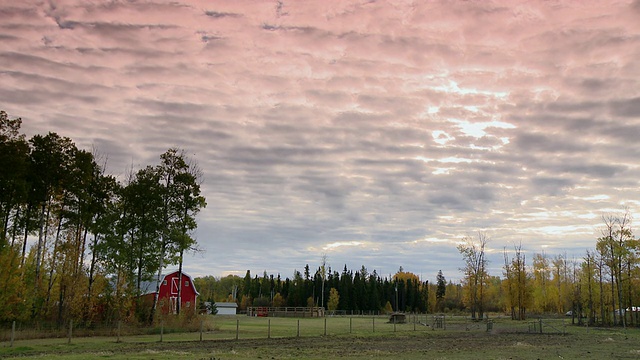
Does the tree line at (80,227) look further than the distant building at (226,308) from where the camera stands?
No

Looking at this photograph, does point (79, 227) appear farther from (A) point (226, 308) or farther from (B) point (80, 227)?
(A) point (226, 308)

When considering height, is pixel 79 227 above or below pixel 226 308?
above

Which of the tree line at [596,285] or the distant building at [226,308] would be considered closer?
the tree line at [596,285]

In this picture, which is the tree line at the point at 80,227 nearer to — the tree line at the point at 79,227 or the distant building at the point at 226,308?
the tree line at the point at 79,227

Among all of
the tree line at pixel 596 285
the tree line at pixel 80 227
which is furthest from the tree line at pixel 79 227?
the tree line at pixel 596 285

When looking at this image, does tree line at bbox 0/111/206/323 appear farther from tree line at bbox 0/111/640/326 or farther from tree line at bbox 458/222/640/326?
tree line at bbox 458/222/640/326

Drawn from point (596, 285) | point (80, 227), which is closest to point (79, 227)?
point (80, 227)

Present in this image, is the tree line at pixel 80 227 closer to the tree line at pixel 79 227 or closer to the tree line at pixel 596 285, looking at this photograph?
the tree line at pixel 79 227

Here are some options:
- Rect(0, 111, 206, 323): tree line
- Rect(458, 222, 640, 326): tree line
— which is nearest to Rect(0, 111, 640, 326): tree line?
Rect(0, 111, 206, 323): tree line

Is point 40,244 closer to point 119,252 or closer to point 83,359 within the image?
point 119,252

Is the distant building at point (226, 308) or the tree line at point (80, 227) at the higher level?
the tree line at point (80, 227)

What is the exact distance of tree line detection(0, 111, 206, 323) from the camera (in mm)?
42250

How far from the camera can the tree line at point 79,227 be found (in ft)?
139

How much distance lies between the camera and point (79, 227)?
5072 centimetres
